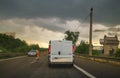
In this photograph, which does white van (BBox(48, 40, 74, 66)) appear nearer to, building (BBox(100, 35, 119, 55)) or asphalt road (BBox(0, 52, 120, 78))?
asphalt road (BBox(0, 52, 120, 78))

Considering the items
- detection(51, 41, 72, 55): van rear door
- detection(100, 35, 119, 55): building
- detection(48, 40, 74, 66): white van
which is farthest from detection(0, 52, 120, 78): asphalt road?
detection(100, 35, 119, 55): building

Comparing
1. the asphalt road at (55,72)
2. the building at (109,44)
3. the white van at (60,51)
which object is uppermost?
the building at (109,44)

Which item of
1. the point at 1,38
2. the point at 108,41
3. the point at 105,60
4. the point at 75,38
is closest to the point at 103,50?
the point at 108,41

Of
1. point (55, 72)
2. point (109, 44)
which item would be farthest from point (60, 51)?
point (109, 44)

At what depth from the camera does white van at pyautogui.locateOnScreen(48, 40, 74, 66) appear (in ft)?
78.6

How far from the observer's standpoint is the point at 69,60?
23891 mm

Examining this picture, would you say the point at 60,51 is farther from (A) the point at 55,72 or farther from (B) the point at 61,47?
(A) the point at 55,72

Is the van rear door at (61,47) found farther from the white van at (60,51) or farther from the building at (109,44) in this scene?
the building at (109,44)

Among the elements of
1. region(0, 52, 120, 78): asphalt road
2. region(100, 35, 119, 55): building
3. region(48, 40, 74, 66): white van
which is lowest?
region(0, 52, 120, 78): asphalt road

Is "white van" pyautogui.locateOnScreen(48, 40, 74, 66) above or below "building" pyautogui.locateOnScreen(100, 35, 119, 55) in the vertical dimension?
below

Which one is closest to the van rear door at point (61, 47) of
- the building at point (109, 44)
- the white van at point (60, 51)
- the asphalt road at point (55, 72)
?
the white van at point (60, 51)

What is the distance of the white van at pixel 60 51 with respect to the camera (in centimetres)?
2395

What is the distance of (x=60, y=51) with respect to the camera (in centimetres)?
2430

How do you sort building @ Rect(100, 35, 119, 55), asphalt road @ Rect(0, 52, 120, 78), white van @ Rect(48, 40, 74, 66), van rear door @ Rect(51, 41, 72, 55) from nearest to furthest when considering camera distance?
asphalt road @ Rect(0, 52, 120, 78), white van @ Rect(48, 40, 74, 66), van rear door @ Rect(51, 41, 72, 55), building @ Rect(100, 35, 119, 55)
